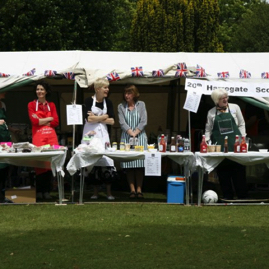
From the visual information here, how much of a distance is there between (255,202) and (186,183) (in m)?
0.97

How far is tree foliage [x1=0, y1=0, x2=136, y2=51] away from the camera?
23953mm

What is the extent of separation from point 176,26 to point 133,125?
755 inches

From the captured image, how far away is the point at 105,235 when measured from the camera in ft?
24.5

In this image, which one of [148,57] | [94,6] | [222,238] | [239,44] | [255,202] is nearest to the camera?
[222,238]

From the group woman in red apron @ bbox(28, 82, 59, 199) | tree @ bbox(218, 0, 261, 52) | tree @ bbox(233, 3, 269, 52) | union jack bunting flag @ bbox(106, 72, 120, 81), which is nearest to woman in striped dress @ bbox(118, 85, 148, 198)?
union jack bunting flag @ bbox(106, 72, 120, 81)

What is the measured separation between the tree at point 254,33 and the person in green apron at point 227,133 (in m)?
Result: 26.4

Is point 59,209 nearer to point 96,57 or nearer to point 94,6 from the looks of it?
point 96,57

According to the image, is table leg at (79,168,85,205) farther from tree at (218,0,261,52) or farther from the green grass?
tree at (218,0,261,52)

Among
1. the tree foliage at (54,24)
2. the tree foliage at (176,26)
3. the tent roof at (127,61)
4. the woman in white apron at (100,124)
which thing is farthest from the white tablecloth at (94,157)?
the tree foliage at (176,26)

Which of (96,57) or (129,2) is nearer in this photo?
(96,57)

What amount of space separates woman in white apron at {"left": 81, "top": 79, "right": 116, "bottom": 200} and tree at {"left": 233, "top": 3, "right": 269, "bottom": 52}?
2656 centimetres

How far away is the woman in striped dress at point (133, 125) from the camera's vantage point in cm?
1004

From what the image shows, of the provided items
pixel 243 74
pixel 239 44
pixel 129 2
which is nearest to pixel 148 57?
pixel 243 74

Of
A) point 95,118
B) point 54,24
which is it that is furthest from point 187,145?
point 54,24
